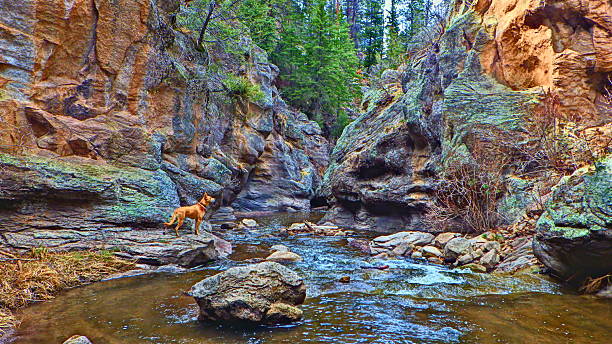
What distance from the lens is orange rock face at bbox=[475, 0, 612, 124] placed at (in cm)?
1441

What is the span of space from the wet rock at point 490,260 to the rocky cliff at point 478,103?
3001 mm

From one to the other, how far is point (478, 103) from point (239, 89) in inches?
591

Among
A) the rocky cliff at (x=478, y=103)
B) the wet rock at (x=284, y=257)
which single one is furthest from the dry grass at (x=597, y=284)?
the wet rock at (x=284, y=257)

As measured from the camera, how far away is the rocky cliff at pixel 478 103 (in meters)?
14.5

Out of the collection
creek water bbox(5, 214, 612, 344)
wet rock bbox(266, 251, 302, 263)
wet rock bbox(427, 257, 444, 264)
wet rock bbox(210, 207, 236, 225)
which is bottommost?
wet rock bbox(210, 207, 236, 225)

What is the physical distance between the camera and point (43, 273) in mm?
8414

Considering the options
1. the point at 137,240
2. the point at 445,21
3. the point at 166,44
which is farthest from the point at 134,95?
the point at 445,21

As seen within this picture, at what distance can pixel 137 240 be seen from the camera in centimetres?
1116

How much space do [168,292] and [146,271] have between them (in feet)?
7.01

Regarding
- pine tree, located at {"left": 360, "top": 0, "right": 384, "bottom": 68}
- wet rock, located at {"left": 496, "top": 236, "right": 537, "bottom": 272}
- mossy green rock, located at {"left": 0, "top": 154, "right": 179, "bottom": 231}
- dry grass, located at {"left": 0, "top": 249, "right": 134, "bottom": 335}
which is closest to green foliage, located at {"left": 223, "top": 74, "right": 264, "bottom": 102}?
mossy green rock, located at {"left": 0, "top": 154, "right": 179, "bottom": 231}

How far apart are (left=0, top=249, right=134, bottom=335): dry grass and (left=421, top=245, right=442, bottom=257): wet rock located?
Answer: 8891mm

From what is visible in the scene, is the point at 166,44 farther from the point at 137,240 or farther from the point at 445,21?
the point at 445,21

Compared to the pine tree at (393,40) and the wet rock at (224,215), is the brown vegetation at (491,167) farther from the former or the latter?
the pine tree at (393,40)

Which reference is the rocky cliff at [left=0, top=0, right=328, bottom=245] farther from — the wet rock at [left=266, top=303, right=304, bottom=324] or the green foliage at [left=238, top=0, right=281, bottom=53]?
the green foliage at [left=238, top=0, right=281, bottom=53]
